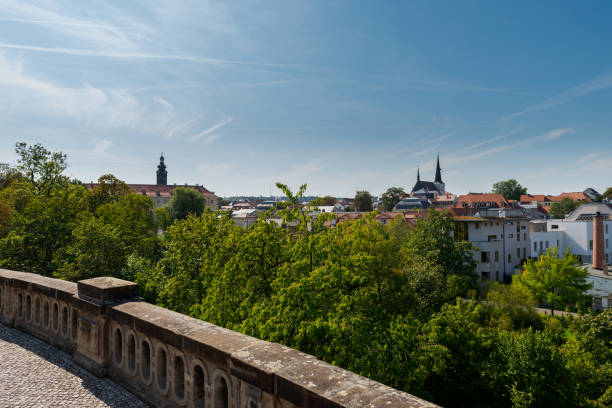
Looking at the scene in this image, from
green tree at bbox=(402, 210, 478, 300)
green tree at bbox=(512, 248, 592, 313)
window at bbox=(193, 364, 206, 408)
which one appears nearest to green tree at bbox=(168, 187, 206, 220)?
green tree at bbox=(402, 210, 478, 300)

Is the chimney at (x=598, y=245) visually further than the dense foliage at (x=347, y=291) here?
Yes

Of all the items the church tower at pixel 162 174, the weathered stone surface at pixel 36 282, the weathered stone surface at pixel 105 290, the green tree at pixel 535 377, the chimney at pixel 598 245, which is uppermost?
the church tower at pixel 162 174

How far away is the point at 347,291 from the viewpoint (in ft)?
45.4

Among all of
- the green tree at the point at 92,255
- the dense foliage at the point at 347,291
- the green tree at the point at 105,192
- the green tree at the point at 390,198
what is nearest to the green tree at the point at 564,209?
the green tree at the point at 390,198

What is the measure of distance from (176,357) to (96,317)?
1996 mm

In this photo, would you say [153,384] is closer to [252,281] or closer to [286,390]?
[286,390]

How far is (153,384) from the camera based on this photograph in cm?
460

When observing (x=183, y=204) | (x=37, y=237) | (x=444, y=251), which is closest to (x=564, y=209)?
(x=444, y=251)

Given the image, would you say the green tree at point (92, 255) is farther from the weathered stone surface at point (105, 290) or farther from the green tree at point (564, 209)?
the green tree at point (564, 209)

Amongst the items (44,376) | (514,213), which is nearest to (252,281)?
(44,376)

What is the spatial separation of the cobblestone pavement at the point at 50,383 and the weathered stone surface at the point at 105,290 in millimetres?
1137

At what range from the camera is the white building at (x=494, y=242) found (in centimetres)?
4275

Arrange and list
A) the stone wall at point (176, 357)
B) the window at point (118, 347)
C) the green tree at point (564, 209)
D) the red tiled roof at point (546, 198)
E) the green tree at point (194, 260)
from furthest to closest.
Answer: the red tiled roof at point (546, 198), the green tree at point (564, 209), the green tree at point (194, 260), the window at point (118, 347), the stone wall at point (176, 357)

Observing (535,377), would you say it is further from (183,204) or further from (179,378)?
(183,204)
